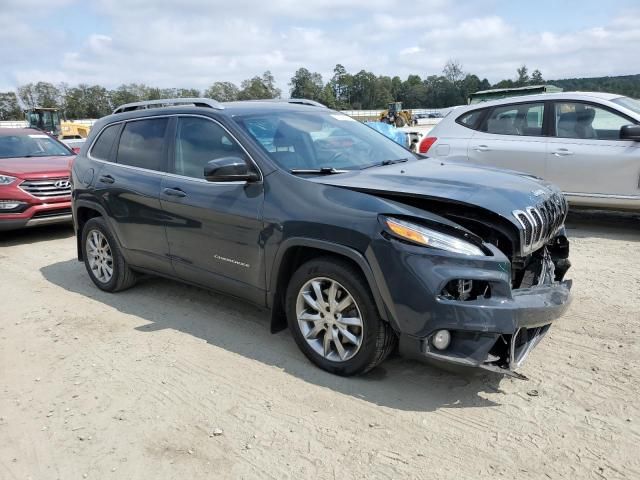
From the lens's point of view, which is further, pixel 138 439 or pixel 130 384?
pixel 130 384

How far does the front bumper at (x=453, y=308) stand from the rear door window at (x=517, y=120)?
15.5ft

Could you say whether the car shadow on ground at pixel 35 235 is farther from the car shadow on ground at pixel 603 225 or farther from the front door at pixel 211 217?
the car shadow on ground at pixel 603 225

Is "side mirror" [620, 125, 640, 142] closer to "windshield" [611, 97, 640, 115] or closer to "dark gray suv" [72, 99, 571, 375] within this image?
"windshield" [611, 97, 640, 115]

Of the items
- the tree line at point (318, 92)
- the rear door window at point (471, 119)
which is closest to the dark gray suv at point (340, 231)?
the rear door window at point (471, 119)

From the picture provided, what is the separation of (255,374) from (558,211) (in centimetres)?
240

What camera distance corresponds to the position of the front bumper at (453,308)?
9.63ft

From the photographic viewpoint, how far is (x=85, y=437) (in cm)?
Result: 302

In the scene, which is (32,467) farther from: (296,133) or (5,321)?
(296,133)

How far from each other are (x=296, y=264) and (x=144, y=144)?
6.92 feet

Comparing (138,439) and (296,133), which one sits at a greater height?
(296,133)

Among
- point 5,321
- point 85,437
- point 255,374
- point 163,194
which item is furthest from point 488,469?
point 5,321

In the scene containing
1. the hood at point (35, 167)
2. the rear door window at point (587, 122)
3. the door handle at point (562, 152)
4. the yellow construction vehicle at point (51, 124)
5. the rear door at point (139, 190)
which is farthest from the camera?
the yellow construction vehicle at point (51, 124)

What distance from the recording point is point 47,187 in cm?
798

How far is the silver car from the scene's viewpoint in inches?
259
